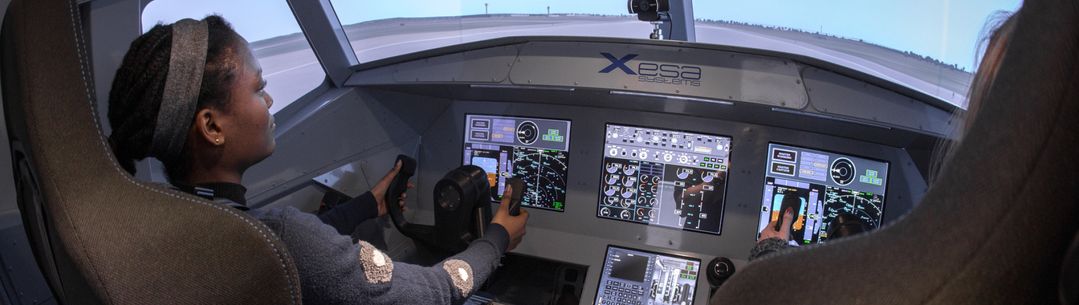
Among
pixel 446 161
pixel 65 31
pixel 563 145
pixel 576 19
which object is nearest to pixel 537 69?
pixel 563 145

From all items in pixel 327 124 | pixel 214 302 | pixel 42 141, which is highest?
pixel 42 141

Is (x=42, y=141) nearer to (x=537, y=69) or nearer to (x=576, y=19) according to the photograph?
(x=537, y=69)

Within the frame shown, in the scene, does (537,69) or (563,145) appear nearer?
(537,69)

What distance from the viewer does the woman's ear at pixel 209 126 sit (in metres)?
1.19

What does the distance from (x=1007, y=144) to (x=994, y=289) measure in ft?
0.35

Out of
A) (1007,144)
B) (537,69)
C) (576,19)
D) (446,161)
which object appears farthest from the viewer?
(576,19)

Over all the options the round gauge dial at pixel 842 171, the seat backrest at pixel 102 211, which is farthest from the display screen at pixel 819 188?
the seat backrest at pixel 102 211

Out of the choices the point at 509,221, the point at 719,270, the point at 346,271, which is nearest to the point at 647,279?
the point at 719,270

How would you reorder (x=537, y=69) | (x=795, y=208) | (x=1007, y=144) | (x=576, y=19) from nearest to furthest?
(x=1007, y=144)
(x=537, y=69)
(x=795, y=208)
(x=576, y=19)

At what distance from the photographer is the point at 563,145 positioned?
288 cm

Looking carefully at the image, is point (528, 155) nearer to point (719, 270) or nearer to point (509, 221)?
point (509, 221)

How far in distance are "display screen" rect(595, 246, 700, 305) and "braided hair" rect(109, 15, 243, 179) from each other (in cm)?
188

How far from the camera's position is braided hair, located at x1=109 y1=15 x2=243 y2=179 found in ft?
3.59

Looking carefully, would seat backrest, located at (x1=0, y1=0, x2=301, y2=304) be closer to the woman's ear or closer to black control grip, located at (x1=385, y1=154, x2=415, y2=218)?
the woman's ear
